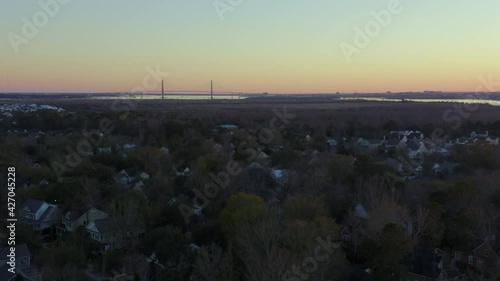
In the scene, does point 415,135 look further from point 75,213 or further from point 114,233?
point 114,233

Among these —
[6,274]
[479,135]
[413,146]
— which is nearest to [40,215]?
[6,274]

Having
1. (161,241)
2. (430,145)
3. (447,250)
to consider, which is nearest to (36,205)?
(161,241)

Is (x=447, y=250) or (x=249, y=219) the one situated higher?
(x=249, y=219)

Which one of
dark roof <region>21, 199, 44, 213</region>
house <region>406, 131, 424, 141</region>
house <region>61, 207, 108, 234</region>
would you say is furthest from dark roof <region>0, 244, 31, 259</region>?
house <region>406, 131, 424, 141</region>

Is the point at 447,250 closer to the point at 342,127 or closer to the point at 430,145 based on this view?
the point at 430,145

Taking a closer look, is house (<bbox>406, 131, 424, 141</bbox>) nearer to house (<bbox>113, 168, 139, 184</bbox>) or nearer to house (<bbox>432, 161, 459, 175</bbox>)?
house (<bbox>432, 161, 459, 175</bbox>)

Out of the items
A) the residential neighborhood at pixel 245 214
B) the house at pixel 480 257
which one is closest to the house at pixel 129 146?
the residential neighborhood at pixel 245 214
